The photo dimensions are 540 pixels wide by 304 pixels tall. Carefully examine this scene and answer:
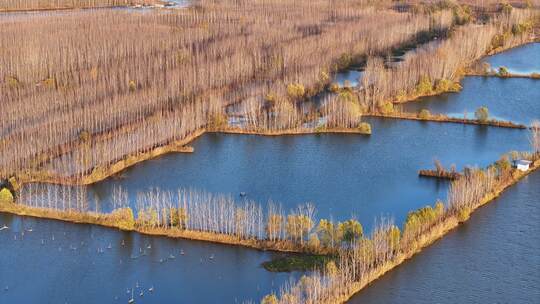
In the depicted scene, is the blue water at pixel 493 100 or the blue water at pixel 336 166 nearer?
the blue water at pixel 336 166

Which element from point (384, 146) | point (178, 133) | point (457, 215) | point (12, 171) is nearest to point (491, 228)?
point (457, 215)

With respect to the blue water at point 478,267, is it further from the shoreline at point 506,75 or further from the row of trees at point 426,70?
the shoreline at point 506,75

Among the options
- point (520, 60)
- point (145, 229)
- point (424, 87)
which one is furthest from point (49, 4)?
point (145, 229)

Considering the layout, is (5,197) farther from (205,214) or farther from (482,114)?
(482,114)

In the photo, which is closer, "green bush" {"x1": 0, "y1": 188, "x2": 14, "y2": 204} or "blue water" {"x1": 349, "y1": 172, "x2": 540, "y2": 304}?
"blue water" {"x1": 349, "y1": 172, "x2": 540, "y2": 304}

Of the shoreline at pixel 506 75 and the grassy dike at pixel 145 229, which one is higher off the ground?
the shoreline at pixel 506 75

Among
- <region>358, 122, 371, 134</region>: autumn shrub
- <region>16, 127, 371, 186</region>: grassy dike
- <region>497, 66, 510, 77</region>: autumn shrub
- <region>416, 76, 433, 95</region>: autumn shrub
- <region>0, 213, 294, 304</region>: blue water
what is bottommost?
<region>0, 213, 294, 304</region>: blue water

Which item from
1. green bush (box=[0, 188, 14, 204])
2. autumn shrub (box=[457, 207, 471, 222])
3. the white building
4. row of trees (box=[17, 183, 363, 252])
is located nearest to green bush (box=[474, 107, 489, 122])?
the white building

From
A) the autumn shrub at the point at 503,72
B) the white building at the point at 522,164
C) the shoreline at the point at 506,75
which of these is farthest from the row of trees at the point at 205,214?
the autumn shrub at the point at 503,72

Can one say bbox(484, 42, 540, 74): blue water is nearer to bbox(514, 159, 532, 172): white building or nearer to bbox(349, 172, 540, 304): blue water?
bbox(514, 159, 532, 172): white building
